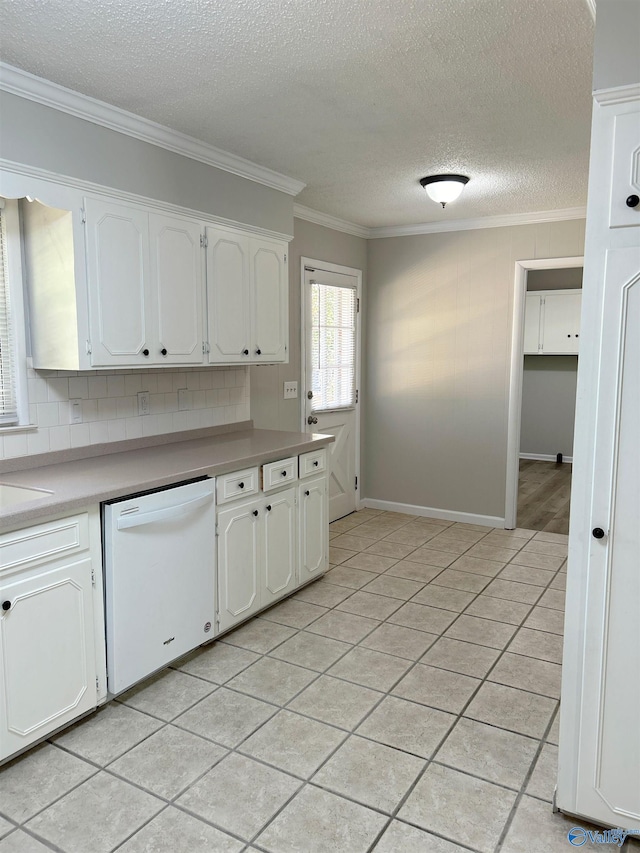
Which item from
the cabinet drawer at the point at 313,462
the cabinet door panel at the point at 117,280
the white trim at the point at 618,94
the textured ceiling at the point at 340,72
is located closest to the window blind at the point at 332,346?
the cabinet drawer at the point at 313,462

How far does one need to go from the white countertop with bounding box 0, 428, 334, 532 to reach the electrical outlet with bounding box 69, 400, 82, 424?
0.19m

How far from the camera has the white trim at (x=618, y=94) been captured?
1678mm

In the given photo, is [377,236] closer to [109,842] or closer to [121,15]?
[121,15]

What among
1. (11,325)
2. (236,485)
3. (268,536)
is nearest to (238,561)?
(268,536)

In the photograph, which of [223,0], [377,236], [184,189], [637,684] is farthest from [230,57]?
[377,236]

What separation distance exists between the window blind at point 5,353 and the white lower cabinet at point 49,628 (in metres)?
0.74

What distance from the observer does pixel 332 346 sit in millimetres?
5211

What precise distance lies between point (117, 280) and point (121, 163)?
552 millimetres

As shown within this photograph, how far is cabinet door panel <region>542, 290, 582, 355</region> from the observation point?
7.62 metres

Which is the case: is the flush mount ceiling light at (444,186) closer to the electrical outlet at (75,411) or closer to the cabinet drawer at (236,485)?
the cabinet drawer at (236,485)

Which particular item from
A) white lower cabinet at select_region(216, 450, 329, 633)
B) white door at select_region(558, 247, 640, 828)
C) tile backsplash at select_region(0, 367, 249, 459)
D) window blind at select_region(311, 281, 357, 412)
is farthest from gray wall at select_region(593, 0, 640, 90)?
window blind at select_region(311, 281, 357, 412)

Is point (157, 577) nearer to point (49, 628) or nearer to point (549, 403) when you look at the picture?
point (49, 628)

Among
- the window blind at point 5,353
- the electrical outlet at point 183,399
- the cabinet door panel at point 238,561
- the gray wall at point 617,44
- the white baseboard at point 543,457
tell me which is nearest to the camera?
the gray wall at point 617,44

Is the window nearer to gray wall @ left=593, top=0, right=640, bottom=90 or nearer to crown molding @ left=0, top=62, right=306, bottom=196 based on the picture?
crown molding @ left=0, top=62, right=306, bottom=196
